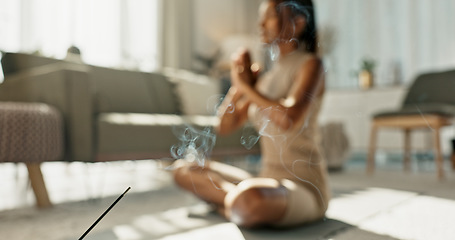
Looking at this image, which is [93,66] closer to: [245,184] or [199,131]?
[199,131]

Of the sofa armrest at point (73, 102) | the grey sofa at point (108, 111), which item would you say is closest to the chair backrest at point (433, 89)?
the grey sofa at point (108, 111)

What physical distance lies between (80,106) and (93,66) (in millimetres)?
555

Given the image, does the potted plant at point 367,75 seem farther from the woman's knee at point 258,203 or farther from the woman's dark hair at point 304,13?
the woman's knee at point 258,203

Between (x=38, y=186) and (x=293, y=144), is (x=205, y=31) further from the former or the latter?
(x=293, y=144)

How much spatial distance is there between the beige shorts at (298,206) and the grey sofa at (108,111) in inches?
10.8

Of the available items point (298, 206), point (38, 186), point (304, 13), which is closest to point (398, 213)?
point (298, 206)

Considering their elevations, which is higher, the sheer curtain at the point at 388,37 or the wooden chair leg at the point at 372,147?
the sheer curtain at the point at 388,37

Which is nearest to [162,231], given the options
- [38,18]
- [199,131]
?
[199,131]

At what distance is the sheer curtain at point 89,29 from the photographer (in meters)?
2.18

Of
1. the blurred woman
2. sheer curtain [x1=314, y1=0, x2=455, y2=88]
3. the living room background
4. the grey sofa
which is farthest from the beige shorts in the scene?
sheer curtain [x1=314, y1=0, x2=455, y2=88]

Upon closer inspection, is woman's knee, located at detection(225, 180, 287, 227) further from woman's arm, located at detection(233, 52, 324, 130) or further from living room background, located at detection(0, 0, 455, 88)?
living room background, located at detection(0, 0, 455, 88)

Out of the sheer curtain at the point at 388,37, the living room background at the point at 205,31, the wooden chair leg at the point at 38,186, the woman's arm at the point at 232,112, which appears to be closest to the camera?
the woman's arm at the point at 232,112

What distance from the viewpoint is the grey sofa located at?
1.13 metres

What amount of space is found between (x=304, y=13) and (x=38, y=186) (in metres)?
0.89
